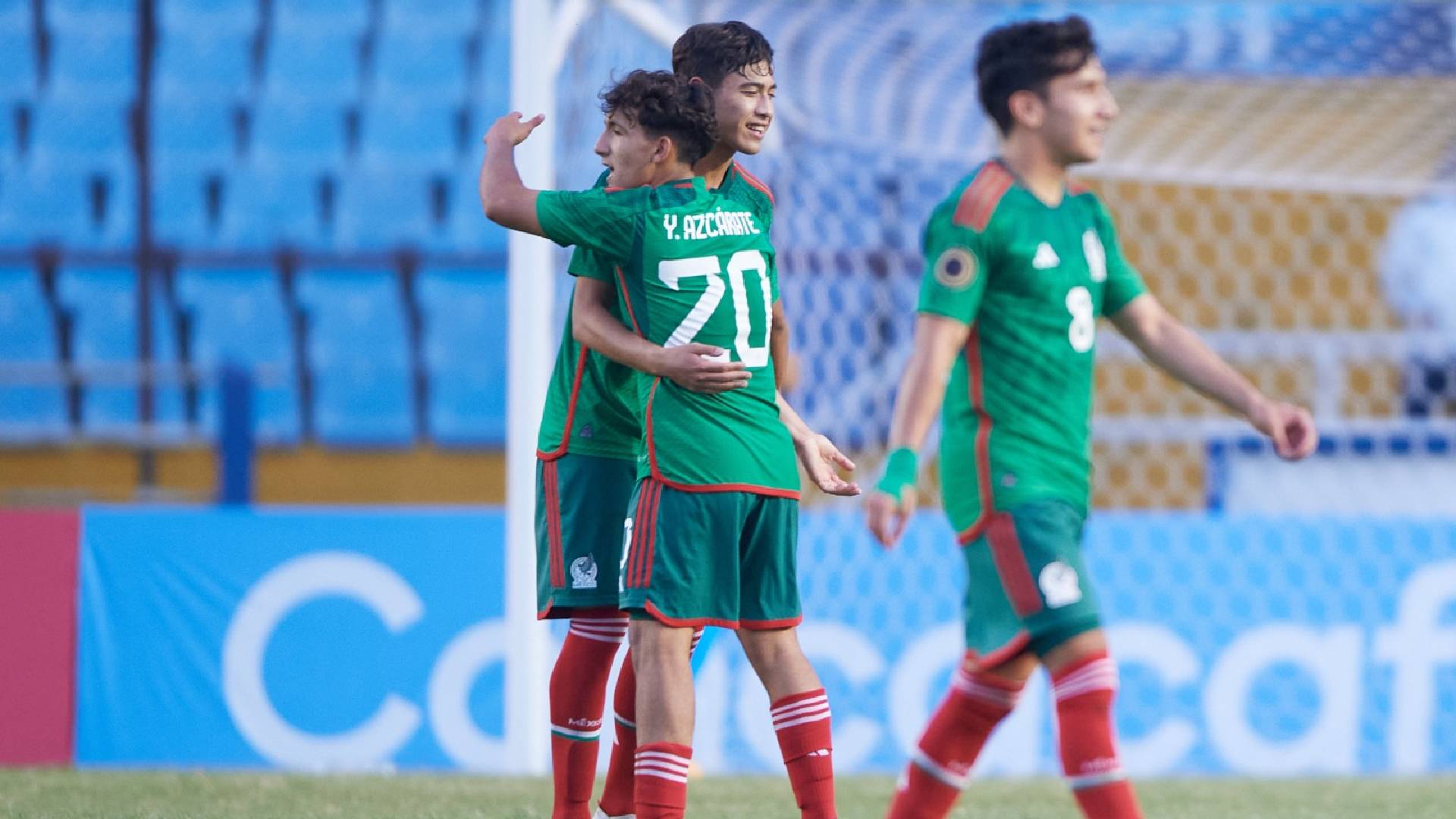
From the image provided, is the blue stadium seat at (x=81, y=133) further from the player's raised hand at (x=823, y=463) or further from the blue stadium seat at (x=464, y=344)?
the player's raised hand at (x=823, y=463)

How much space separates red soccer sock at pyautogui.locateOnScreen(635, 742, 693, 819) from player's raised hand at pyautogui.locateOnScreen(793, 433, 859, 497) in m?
0.56

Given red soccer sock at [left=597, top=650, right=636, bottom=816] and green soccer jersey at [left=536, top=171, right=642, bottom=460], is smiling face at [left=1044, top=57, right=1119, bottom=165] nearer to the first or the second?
green soccer jersey at [left=536, top=171, right=642, bottom=460]

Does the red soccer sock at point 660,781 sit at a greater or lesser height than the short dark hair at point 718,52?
lesser

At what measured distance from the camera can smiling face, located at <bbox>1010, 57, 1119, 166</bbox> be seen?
3.21m

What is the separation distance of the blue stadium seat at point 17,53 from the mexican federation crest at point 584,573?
9.66m

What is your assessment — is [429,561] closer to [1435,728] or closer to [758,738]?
[758,738]

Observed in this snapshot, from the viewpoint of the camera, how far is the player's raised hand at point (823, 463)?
10.8 ft

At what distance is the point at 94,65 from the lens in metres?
12.1

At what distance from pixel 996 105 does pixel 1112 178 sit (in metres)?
5.04

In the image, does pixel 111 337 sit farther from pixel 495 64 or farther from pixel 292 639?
pixel 292 639

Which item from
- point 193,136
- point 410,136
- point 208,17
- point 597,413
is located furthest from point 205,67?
point 597,413

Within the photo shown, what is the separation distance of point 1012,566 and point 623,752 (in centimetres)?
94

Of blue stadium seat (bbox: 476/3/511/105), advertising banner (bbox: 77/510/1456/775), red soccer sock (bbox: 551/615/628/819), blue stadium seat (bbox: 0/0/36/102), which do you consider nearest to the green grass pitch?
advertising banner (bbox: 77/510/1456/775)

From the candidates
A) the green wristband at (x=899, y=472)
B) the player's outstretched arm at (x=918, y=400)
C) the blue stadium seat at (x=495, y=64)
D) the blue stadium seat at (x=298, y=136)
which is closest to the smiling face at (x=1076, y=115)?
the player's outstretched arm at (x=918, y=400)
